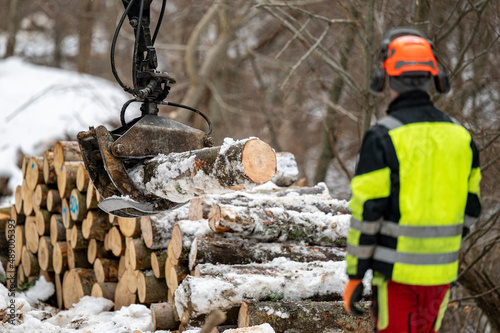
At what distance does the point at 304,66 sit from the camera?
11320 mm

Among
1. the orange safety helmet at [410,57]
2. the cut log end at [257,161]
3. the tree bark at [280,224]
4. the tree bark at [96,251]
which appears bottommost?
the tree bark at [96,251]

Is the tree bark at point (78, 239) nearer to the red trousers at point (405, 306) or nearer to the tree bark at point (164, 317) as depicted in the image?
the tree bark at point (164, 317)

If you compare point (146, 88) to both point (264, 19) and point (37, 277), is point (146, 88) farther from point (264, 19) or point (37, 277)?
point (264, 19)

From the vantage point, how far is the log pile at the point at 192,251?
3.79 meters

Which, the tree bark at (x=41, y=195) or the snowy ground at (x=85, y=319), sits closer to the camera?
the snowy ground at (x=85, y=319)

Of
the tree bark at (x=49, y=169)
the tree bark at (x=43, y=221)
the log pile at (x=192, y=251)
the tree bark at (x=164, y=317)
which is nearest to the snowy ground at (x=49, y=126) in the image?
the tree bark at (x=164, y=317)

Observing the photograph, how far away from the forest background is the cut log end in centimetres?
294

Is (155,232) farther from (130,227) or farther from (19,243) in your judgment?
(19,243)

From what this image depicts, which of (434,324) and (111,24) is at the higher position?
(111,24)

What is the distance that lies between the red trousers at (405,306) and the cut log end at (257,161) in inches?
30.8

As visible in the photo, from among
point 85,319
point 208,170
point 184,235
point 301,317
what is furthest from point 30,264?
point 208,170

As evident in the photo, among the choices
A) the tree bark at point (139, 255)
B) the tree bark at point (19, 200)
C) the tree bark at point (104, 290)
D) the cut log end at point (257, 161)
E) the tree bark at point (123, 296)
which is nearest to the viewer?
the cut log end at point (257, 161)

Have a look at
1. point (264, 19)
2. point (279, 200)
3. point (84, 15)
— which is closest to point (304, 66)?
point (264, 19)

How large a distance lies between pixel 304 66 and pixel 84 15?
19.0 feet
